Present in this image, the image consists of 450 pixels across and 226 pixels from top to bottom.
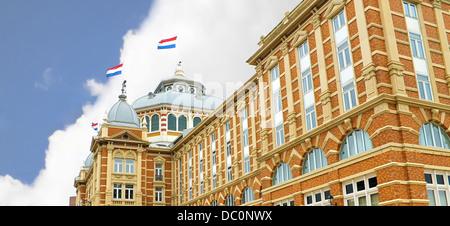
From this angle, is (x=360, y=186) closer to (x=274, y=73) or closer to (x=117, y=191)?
(x=274, y=73)

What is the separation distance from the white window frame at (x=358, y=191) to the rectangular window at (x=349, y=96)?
Result: 13.7 ft

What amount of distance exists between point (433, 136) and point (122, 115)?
144ft

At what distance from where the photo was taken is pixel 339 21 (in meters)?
28.4

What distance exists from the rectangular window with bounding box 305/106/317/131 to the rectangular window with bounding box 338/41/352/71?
11.7ft

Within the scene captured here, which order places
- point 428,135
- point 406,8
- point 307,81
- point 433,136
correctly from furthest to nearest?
point 307,81, point 406,8, point 433,136, point 428,135

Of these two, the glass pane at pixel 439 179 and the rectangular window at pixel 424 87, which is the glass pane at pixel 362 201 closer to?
the glass pane at pixel 439 179

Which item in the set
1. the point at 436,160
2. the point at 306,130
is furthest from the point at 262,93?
the point at 436,160

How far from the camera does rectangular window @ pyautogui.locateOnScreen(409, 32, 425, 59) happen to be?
2608 cm

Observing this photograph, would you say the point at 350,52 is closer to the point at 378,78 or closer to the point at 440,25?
the point at 378,78

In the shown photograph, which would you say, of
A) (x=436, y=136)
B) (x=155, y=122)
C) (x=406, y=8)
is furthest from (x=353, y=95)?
(x=155, y=122)

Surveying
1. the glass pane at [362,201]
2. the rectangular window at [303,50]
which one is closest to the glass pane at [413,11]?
the rectangular window at [303,50]

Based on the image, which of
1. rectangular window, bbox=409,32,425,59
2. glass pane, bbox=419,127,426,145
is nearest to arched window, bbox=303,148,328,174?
glass pane, bbox=419,127,426,145

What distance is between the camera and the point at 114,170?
57531mm

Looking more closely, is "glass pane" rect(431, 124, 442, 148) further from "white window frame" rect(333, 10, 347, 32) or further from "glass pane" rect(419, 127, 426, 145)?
"white window frame" rect(333, 10, 347, 32)
